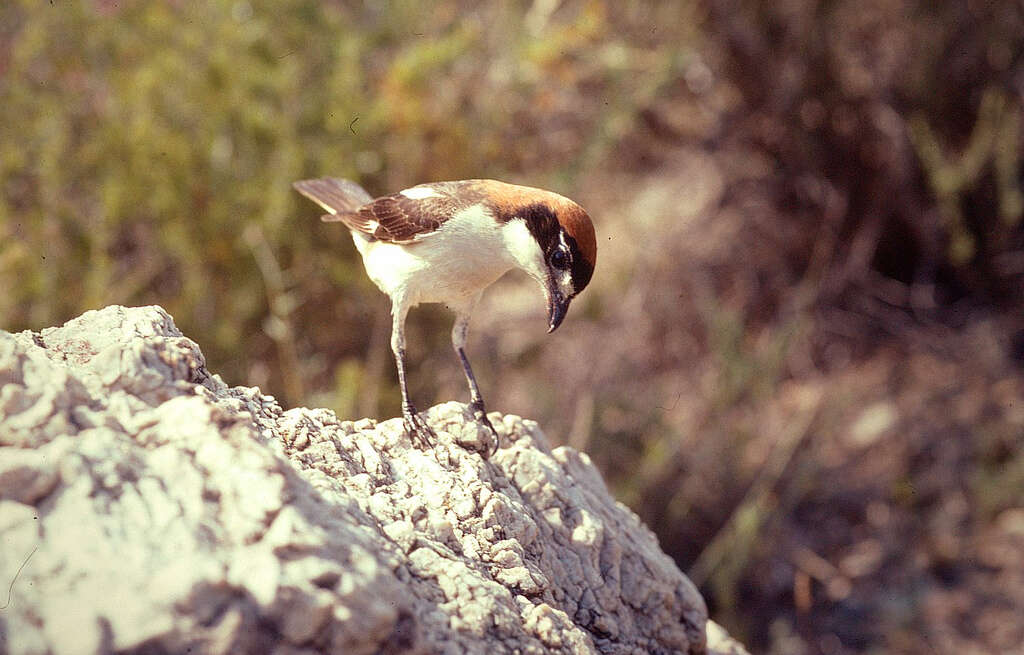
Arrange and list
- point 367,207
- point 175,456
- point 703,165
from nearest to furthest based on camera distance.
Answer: point 175,456, point 367,207, point 703,165

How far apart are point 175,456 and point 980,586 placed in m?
5.51

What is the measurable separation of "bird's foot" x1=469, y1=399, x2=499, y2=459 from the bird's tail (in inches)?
42.5

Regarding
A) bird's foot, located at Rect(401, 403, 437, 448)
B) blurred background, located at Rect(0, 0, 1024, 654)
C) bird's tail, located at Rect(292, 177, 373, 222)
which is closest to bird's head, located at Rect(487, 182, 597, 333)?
bird's foot, located at Rect(401, 403, 437, 448)

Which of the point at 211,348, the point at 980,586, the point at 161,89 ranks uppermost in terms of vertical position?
the point at 161,89

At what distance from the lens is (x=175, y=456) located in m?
1.95

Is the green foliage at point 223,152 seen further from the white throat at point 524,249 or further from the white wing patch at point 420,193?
the white throat at point 524,249

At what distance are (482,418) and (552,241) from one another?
2.06 ft

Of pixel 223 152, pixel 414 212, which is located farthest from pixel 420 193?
pixel 223 152

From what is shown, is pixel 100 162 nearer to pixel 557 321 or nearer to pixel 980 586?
pixel 557 321

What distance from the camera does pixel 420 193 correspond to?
3.60 meters

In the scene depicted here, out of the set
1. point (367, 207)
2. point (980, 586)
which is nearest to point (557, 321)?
point (367, 207)

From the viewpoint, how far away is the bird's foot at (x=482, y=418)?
2.97 metres

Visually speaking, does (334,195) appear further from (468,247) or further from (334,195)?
(468,247)

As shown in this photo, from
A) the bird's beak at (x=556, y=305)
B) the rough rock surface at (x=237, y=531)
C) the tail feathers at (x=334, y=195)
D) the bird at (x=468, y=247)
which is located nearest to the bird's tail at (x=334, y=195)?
the tail feathers at (x=334, y=195)
